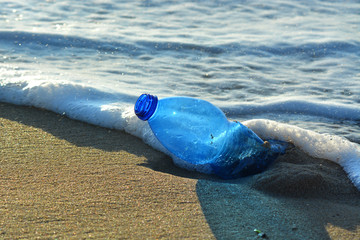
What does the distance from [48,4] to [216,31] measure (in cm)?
225

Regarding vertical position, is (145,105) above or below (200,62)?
above

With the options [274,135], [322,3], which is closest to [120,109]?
[274,135]

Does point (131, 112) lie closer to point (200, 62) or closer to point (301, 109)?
point (301, 109)

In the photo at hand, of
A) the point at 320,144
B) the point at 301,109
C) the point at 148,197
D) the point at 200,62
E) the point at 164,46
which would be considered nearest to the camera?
the point at 148,197

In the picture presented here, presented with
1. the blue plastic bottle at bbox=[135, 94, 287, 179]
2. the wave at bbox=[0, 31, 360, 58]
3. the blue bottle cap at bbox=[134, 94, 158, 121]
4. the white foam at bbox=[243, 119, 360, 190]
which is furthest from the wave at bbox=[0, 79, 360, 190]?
the wave at bbox=[0, 31, 360, 58]

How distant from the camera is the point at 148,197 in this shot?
5.42 feet

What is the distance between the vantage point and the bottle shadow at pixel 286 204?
148cm

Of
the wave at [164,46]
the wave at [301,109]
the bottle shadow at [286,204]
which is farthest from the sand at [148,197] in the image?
the wave at [164,46]

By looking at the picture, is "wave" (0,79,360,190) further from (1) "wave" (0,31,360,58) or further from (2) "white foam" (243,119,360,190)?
(1) "wave" (0,31,360,58)

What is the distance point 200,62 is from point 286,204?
230cm

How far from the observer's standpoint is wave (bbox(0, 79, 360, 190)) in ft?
6.85

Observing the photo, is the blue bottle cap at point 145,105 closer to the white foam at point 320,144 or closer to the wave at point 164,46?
the white foam at point 320,144

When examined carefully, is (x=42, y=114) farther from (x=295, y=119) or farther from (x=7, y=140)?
(x=295, y=119)

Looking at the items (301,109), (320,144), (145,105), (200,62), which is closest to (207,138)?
(145,105)
